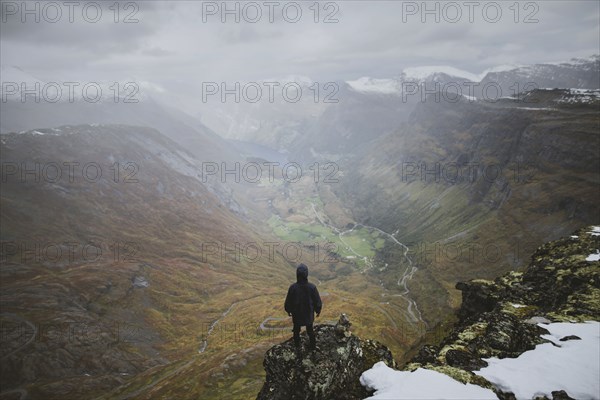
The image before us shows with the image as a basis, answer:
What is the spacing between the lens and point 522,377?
18.1 m

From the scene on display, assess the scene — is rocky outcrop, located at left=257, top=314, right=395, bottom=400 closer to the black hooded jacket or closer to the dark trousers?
the dark trousers

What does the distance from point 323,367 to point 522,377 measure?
35.7ft

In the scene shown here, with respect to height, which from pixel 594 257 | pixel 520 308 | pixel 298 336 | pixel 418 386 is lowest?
pixel 520 308

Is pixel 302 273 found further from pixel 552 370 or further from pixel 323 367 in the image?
pixel 552 370

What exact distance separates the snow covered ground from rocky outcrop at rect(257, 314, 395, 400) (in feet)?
2.88

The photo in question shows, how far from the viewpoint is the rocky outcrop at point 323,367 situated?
736 inches

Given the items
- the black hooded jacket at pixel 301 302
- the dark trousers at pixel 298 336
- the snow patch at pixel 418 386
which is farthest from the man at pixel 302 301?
the snow patch at pixel 418 386

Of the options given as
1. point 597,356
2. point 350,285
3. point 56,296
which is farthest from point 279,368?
point 350,285

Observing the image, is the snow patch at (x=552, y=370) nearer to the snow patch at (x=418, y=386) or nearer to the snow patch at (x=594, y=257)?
the snow patch at (x=418, y=386)

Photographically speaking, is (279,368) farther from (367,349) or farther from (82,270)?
(82,270)

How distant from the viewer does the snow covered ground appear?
1639cm

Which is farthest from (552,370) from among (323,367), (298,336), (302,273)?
(302,273)

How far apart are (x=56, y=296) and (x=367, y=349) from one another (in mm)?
133435

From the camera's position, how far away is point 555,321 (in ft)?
86.3
